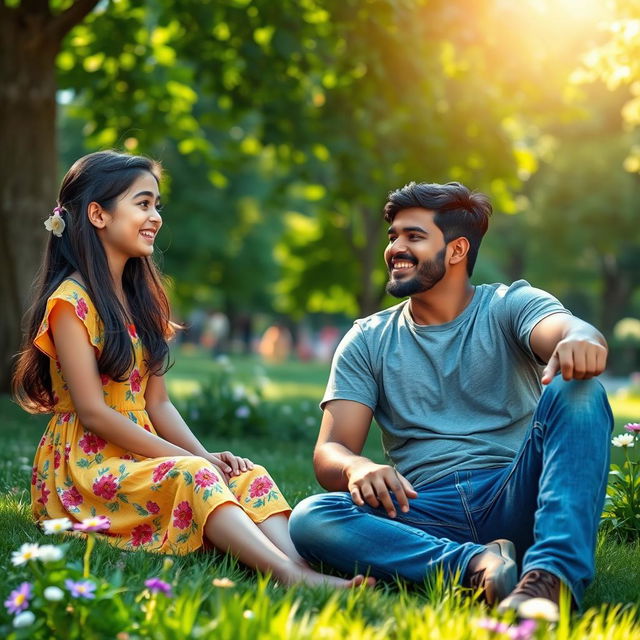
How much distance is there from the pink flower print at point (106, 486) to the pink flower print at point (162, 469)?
0.17 m

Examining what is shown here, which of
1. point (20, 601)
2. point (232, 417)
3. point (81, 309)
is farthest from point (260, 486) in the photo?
point (232, 417)

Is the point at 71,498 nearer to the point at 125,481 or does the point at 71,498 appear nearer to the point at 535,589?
the point at 125,481

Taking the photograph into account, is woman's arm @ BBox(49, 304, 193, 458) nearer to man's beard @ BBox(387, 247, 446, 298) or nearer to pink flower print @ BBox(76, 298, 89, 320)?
pink flower print @ BBox(76, 298, 89, 320)

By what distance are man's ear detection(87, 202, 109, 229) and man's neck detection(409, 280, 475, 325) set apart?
135 centimetres

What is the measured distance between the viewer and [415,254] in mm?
4145

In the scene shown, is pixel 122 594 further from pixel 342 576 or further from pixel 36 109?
pixel 36 109

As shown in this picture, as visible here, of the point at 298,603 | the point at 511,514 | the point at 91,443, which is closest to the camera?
the point at 298,603

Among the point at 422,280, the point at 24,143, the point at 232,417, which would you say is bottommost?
the point at 232,417

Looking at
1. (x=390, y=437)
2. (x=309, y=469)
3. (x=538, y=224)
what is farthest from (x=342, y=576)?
(x=538, y=224)

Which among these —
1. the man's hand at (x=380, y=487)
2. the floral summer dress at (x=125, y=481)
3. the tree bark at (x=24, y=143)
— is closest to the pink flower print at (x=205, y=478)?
the floral summer dress at (x=125, y=481)

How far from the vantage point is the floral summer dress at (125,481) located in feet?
12.7

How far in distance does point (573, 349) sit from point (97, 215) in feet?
6.96

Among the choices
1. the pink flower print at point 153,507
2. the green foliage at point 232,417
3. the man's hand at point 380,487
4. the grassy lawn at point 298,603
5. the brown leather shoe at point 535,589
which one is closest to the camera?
the grassy lawn at point 298,603

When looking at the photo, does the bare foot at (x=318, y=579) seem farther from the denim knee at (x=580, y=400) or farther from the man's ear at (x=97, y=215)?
the man's ear at (x=97, y=215)
